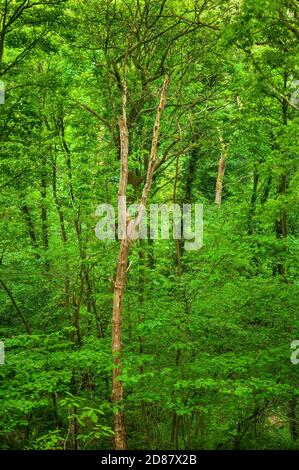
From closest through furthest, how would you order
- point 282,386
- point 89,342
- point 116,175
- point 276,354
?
point 282,386, point 276,354, point 89,342, point 116,175

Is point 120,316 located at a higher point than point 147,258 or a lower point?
lower

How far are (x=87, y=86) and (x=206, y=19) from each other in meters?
3.78

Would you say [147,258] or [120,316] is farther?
[147,258]

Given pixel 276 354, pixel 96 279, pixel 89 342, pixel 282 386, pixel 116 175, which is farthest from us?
pixel 96 279

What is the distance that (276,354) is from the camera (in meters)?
8.51

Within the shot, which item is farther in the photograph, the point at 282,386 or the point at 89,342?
the point at 89,342

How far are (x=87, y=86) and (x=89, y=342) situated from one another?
7240 mm

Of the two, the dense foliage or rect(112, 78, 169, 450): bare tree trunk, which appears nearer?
rect(112, 78, 169, 450): bare tree trunk

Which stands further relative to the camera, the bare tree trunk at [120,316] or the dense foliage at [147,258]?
the dense foliage at [147,258]

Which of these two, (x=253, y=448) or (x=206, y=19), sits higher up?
(x=206, y=19)
